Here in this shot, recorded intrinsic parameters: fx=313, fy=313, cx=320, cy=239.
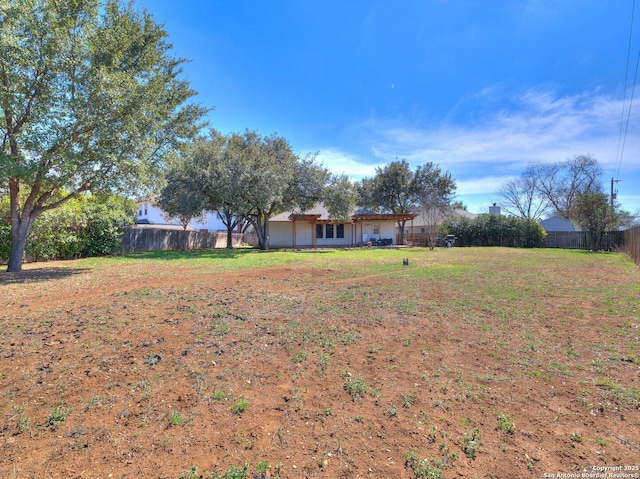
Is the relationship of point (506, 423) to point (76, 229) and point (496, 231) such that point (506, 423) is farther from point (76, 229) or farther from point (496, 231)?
point (496, 231)

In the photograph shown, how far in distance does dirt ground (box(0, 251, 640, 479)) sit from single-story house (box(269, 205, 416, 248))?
20753 millimetres

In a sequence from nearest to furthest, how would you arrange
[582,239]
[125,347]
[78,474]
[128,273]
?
1. [78,474]
2. [125,347]
3. [128,273]
4. [582,239]

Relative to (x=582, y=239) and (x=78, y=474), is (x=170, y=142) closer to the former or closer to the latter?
(x=78, y=474)

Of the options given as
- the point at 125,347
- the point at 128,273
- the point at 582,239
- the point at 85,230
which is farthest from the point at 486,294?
the point at 582,239

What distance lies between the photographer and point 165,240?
70.7 feet

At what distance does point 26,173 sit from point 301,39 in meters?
10.4

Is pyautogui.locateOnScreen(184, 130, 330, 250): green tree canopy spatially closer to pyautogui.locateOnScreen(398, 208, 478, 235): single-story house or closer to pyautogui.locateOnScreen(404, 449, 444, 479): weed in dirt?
pyautogui.locateOnScreen(398, 208, 478, 235): single-story house

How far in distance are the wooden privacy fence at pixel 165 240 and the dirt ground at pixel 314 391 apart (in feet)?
46.1

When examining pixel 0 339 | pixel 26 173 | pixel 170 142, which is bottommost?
pixel 0 339

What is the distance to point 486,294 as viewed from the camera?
22.9 ft

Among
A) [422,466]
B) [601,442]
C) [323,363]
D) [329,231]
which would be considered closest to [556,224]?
[329,231]

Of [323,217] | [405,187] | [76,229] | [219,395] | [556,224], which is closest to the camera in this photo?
[219,395]

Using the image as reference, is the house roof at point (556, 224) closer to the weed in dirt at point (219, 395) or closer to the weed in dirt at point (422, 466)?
the weed in dirt at point (422, 466)

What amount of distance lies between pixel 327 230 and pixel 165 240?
43.0ft
